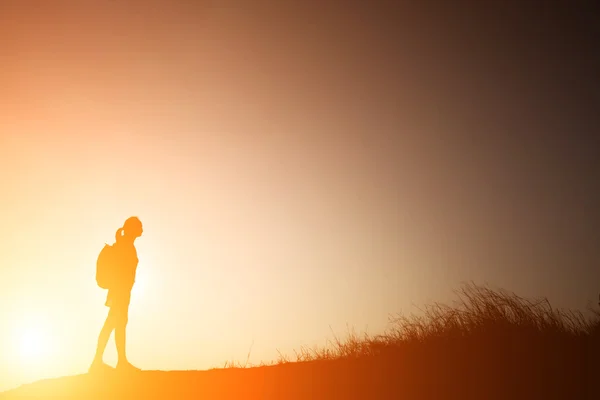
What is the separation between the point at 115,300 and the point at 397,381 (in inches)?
214

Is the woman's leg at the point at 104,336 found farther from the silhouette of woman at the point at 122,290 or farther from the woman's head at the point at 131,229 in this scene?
the woman's head at the point at 131,229

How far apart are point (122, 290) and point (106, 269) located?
1.59 feet

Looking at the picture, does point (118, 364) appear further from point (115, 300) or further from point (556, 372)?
point (556, 372)

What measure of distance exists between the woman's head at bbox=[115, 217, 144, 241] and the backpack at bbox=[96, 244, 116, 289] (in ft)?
1.11

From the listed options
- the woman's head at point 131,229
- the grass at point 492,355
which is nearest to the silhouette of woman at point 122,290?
the woman's head at point 131,229

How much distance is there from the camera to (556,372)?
5.45m

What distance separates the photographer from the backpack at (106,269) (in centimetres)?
880

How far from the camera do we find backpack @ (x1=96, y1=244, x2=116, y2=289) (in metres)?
8.80

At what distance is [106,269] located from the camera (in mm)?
8797

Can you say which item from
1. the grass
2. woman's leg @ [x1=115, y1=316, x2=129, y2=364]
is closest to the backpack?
woman's leg @ [x1=115, y1=316, x2=129, y2=364]

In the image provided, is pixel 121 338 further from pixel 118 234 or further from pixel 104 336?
pixel 118 234

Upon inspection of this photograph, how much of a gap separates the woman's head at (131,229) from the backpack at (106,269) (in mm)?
337

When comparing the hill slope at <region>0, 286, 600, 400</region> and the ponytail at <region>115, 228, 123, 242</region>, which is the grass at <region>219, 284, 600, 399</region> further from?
the ponytail at <region>115, 228, 123, 242</region>

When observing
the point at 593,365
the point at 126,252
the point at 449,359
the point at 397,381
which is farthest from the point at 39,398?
the point at 593,365
